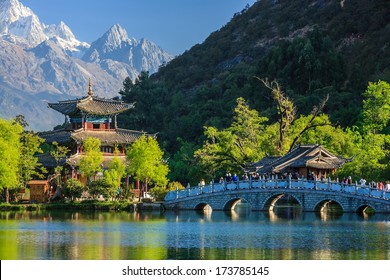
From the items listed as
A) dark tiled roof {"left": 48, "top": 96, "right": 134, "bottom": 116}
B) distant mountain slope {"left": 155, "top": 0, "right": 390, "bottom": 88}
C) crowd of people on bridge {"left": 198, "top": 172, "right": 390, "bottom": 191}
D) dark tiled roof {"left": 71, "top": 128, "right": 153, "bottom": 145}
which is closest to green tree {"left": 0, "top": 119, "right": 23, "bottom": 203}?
dark tiled roof {"left": 71, "top": 128, "right": 153, "bottom": 145}

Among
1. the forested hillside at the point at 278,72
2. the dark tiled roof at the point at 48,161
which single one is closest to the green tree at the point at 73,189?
the dark tiled roof at the point at 48,161

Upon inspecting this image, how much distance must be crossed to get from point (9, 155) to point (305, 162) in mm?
21463

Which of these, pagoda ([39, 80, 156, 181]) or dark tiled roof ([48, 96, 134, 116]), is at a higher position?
dark tiled roof ([48, 96, 134, 116])

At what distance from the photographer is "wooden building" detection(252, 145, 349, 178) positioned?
6794cm

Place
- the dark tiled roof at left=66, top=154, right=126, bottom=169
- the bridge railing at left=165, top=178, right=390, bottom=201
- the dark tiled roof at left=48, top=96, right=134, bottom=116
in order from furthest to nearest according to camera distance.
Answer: the dark tiled roof at left=48, top=96, right=134, bottom=116 → the dark tiled roof at left=66, top=154, right=126, bottom=169 → the bridge railing at left=165, top=178, right=390, bottom=201

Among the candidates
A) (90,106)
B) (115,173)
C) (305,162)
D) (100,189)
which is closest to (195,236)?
(305,162)

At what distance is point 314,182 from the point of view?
60.1 metres

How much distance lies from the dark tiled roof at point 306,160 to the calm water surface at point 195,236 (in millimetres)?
5806

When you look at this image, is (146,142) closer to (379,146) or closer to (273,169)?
(273,169)

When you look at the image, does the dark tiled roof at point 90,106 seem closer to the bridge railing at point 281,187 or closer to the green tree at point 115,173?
the green tree at point 115,173

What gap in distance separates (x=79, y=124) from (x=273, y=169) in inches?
881

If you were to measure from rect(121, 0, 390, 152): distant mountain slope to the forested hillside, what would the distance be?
11 cm

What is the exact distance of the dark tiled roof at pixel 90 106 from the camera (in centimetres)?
8231

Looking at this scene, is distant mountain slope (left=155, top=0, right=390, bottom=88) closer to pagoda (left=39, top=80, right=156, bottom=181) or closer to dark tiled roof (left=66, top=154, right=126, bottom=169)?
pagoda (left=39, top=80, right=156, bottom=181)
